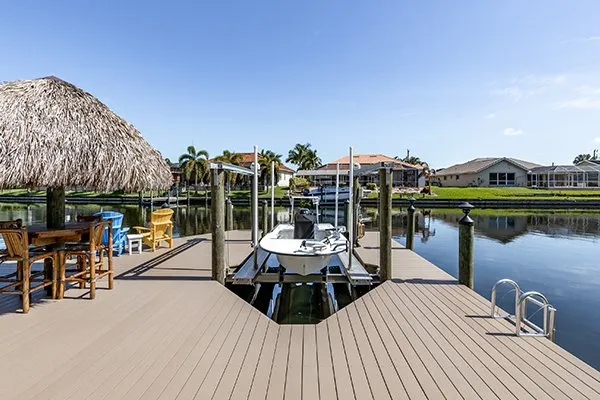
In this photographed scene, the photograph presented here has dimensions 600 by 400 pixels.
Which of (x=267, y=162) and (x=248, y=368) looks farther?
(x=267, y=162)

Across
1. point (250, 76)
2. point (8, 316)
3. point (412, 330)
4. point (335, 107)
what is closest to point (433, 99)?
point (335, 107)

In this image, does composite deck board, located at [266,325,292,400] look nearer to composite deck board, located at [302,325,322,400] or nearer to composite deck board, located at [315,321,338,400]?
composite deck board, located at [302,325,322,400]

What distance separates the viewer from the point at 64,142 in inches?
170

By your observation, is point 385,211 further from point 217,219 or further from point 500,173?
point 500,173

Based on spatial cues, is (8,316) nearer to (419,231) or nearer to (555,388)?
(555,388)

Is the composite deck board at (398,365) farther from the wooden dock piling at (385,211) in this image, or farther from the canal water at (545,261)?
the canal water at (545,261)

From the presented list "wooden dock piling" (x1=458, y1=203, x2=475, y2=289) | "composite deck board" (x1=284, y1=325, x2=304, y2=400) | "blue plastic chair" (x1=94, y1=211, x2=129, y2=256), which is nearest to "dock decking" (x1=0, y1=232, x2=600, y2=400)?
"composite deck board" (x1=284, y1=325, x2=304, y2=400)

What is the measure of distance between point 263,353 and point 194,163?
1467 inches

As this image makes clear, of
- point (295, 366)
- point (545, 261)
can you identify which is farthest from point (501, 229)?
point (295, 366)

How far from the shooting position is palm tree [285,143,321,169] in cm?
4941

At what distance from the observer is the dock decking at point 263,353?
2398mm

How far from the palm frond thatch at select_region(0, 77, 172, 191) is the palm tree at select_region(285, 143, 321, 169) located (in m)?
44.5

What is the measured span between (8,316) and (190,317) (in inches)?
83.4

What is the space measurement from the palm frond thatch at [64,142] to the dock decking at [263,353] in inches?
66.1
